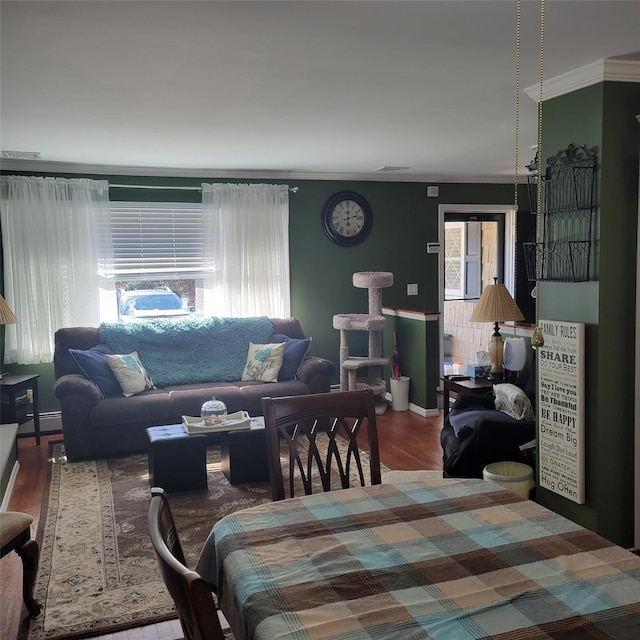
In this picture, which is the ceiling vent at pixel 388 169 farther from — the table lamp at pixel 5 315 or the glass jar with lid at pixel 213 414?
the table lamp at pixel 5 315

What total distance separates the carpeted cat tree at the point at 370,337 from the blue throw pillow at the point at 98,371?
2.15 m

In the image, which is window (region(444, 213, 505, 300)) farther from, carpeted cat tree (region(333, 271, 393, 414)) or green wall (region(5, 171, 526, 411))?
carpeted cat tree (region(333, 271, 393, 414))

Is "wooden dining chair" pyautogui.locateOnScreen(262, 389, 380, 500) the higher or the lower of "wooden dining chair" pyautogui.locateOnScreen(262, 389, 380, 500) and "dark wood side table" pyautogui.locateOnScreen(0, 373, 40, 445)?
the higher

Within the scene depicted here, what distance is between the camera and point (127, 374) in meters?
5.30

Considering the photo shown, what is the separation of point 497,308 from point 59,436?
389 centimetres

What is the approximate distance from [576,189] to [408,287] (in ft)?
13.4

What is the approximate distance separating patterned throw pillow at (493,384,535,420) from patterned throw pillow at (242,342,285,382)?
2.21m

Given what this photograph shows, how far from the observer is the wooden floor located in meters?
2.68

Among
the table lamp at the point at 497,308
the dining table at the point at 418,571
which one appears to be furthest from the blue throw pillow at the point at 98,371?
the dining table at the point at 418,571

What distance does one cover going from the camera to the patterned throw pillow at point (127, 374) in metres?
5.29

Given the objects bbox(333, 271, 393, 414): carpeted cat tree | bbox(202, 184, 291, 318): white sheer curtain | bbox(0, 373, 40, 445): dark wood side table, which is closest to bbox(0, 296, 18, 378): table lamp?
bbox(0, 373, 40, 445): dark wood side table

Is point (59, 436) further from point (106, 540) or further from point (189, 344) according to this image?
point (106, 540)

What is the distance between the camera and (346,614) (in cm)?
128

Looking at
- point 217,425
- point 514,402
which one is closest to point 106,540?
point 217,425
